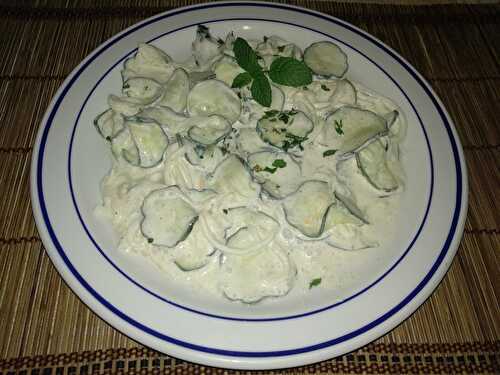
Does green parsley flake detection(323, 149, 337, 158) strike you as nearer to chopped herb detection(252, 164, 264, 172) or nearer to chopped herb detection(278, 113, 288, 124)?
chopped herb detection(278, 113, 288, 124)

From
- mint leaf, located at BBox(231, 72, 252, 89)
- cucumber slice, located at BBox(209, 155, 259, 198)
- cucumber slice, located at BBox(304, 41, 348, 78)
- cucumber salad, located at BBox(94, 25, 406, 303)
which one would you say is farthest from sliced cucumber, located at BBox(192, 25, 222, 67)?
cucumber slice, located at BBox(209, 155, 259, 198)

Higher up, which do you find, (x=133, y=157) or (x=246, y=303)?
(x=133, y=157)

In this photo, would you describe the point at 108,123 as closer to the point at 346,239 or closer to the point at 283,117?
the point at 283,117

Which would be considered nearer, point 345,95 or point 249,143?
point 249,143

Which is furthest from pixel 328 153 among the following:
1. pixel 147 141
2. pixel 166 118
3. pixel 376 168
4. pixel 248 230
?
pixel 147 141

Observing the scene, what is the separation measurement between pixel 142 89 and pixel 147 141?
22.2 inches

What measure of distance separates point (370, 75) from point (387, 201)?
132cm

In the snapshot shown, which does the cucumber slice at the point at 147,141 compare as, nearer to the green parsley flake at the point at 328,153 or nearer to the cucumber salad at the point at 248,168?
the cucumber salad at the point at 248,168

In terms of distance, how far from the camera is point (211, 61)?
3855 mm

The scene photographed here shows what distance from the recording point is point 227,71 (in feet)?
11.9

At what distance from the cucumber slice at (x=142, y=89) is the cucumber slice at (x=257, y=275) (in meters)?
1.52

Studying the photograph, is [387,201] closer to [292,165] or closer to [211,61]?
[292,165]

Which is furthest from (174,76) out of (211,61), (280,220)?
(280,220)

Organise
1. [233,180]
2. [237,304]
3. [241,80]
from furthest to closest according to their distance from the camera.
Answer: [241,80]
[233,180]
[237,304]
